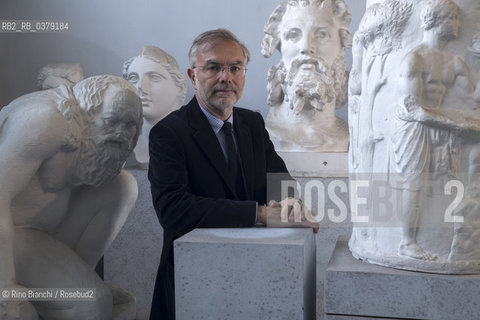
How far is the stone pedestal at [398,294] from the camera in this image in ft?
7.95

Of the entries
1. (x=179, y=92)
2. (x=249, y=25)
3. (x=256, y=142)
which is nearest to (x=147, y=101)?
(x=179, y=92)

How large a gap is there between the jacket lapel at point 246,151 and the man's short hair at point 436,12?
1004 millimetres

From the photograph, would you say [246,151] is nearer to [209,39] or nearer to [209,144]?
[209,144]

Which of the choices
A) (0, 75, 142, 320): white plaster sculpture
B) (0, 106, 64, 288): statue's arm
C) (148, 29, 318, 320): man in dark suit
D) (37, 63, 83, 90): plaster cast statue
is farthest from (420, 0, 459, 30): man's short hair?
(37, 63, 83, 90): plaster cast statue

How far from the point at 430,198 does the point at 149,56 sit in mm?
3759

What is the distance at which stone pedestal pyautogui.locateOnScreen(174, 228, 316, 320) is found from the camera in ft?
7.39

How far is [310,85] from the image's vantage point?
5617mm

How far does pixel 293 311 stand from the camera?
225 cm

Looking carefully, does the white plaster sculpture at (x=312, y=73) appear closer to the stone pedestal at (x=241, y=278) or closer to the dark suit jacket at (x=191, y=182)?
the dark suit jacket at (x=191, y=182)

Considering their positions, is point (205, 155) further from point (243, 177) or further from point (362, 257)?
point (362, 257)

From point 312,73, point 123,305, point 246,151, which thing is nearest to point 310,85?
point 312,73

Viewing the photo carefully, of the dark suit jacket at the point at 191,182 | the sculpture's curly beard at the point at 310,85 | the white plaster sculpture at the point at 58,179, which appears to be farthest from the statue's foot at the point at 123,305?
the sculpture's curly beard at the point at 310,85

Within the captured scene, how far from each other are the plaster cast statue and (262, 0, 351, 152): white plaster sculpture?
2446 millimetres

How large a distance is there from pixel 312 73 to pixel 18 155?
11.1 feet
